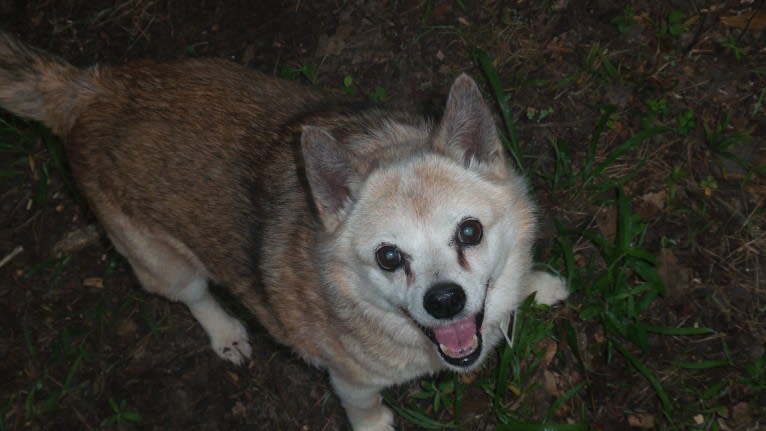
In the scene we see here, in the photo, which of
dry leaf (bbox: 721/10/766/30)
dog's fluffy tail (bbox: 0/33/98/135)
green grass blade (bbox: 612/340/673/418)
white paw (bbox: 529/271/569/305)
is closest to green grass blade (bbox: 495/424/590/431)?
green grass blade (bbox: 612/340/673/418)

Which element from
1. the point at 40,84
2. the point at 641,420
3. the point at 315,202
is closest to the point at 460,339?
the point at 315,202

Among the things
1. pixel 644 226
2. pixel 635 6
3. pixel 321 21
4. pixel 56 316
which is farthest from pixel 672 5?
pixel 56 316

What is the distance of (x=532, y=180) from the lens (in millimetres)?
3971

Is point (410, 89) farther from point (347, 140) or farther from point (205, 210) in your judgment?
point (205, 210)

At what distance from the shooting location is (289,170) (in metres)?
3.05

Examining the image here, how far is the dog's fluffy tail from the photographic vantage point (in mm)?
3195

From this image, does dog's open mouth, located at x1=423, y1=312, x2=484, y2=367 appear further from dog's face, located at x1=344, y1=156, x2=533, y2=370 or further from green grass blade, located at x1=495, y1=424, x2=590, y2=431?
green grass blade, located at x1=495, y1=424, x2=590, y2=431

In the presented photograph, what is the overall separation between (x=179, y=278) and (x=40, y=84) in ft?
3.96

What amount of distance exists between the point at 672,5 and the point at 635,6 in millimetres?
215

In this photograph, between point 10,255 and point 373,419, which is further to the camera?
point 10,255

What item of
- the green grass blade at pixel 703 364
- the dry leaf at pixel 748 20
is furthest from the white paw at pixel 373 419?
the dry leaf at pixel 748 20

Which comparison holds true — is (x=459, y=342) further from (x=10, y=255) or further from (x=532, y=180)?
(x=10, y=255)

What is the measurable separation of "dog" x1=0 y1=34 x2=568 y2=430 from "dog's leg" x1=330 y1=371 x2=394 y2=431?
12 millimetres

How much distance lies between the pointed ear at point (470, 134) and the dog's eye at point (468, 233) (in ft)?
0.98
